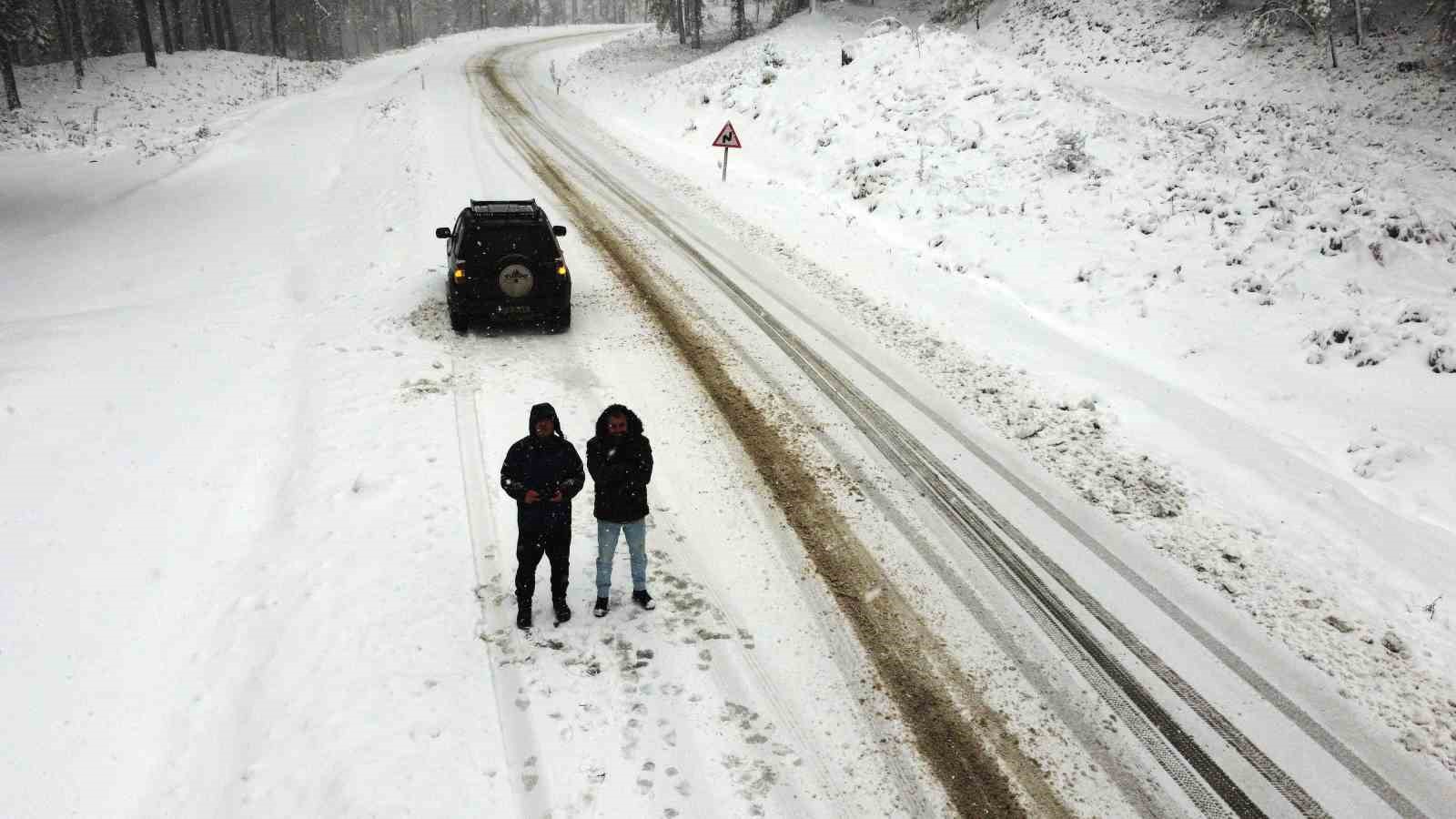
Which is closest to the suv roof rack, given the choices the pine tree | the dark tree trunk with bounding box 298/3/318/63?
the pine tree

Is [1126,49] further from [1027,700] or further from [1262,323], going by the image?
[1027,700]

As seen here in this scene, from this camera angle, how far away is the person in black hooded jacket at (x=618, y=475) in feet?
18.6

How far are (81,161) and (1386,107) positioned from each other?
Result: 127 feet

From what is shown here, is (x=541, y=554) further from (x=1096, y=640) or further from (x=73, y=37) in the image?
(x=73, y=37)

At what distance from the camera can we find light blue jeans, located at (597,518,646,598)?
586 cm

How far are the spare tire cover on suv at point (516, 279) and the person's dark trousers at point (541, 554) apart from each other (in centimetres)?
587

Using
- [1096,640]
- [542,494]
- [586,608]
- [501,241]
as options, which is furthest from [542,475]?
[501,241]

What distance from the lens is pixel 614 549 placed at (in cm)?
597

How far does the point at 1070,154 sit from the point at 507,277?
11322 millimetres

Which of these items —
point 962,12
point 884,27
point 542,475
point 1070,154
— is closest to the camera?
point 542,475

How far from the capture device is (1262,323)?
1053 centimetres

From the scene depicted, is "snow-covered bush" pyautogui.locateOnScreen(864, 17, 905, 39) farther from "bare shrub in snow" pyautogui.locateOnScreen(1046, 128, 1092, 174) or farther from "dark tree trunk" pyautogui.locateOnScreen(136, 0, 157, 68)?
"dark tree trunk" pyautogui.locateOnScreen(136, 0, 157, 68)

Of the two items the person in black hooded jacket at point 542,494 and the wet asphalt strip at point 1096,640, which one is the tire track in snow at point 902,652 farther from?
the person in black hooded jacket at point 542,494

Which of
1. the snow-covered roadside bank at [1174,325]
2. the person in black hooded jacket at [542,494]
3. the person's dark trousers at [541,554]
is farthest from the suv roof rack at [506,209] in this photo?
the person's dark trousers at [541,554]
